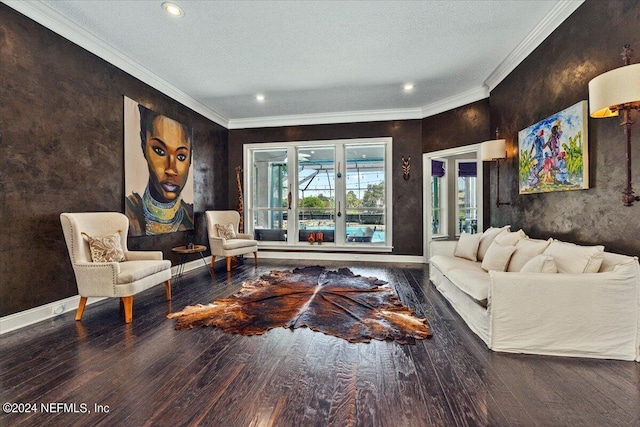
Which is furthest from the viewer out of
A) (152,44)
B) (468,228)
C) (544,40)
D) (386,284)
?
(468,228)

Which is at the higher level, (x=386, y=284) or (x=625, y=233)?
(x=625, y=233)

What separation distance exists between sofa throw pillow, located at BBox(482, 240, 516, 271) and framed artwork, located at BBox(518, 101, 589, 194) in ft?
2.52

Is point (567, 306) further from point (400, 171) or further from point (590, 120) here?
point (400, 171)

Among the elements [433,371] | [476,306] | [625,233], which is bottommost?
[433,371]

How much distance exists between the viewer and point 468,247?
3848 millimetres

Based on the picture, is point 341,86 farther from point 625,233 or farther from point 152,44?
point 625,233

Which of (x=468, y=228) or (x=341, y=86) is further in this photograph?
(x=468, y=228)

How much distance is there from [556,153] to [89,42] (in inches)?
201

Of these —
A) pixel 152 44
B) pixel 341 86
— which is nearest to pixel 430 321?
pixel 341 86

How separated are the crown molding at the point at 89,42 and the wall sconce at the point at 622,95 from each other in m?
4.73

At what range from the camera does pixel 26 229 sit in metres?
2.72

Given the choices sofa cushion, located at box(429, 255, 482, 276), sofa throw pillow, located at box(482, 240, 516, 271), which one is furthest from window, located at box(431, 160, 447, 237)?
sofa throw pillow, located at box(482, 240, 516, 271)

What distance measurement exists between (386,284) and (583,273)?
231cm

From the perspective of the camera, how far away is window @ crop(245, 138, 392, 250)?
243 inches
